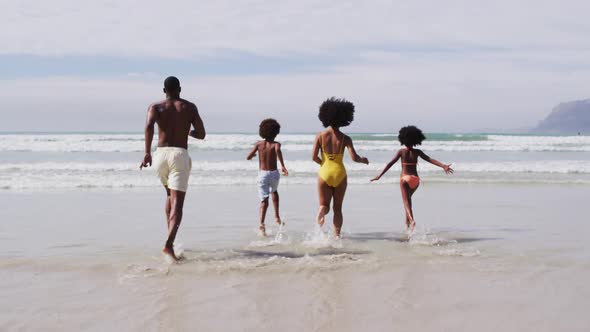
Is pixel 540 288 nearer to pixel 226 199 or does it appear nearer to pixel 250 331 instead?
pixel 250 331

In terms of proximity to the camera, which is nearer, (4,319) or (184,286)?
(4,319)

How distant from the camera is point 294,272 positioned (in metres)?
5.15

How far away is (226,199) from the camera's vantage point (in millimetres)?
11367

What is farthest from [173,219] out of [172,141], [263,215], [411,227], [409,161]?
[409,161]

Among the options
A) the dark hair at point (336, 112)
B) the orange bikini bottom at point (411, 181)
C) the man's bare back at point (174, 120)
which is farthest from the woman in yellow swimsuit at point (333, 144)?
the man's bare back at point (174, 120)

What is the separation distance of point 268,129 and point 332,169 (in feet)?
5.72

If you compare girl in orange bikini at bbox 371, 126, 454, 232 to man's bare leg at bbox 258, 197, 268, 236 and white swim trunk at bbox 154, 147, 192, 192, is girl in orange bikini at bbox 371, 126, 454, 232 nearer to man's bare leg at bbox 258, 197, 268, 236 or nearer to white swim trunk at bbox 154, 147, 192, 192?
man's bare leg at bbox 258, 197, 268, 236

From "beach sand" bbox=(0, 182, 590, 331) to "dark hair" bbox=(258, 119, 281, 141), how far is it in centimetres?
138

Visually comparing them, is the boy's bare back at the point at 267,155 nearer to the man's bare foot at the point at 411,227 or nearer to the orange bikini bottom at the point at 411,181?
the orange bikini bottom at the point at 411,181

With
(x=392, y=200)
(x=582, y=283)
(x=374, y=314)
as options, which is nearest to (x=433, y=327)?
(x=374, y=314)

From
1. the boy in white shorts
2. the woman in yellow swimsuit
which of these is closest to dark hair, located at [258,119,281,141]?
the boy in white shorts

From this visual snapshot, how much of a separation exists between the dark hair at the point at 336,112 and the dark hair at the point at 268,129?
1.51 metres

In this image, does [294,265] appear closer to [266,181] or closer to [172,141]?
[172,141]

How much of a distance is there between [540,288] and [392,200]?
6572mm
